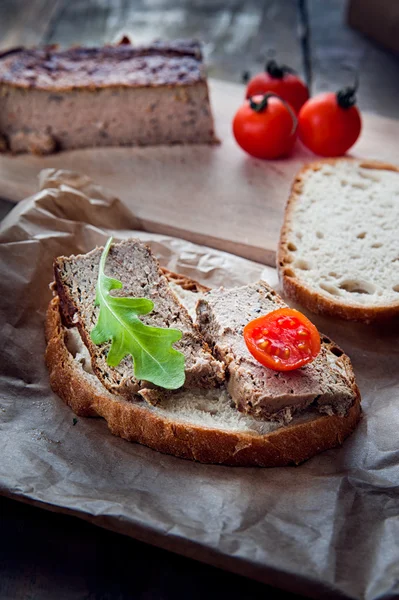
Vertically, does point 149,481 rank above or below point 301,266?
below

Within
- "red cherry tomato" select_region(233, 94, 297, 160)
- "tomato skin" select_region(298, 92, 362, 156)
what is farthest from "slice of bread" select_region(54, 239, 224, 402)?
"tomato skin" select_region(298, 92, 362, 156)

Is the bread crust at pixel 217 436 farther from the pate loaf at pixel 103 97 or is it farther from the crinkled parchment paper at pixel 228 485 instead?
the pate loaf at pixel 103 97

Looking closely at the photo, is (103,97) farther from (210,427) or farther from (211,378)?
(210,427)

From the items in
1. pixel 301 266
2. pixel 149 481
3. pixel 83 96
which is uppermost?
pixel 83 96

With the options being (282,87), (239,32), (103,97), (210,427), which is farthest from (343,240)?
(239,32)

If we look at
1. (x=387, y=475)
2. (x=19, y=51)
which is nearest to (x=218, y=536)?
(x=387, y=475)

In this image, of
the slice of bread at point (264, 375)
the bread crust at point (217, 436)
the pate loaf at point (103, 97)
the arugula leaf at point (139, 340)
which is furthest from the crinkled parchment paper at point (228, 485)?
the pate loaf at point (103, 97)

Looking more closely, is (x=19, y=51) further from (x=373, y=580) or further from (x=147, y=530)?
(x=373, y=580)

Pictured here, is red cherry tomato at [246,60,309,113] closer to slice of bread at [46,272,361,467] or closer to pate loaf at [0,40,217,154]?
pate loaf at [0,40,217,154]
